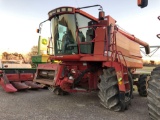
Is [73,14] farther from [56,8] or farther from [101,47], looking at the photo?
[101,47]

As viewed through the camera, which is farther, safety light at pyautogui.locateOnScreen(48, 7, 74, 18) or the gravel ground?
safety light at pyautogui.locateOnScreen(48, 7, 74, 18)

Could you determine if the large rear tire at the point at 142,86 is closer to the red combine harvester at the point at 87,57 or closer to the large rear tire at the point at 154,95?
the red combine harvester at the point at 87,57

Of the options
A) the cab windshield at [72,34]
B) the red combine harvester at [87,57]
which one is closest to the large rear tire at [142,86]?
the red combine harvester at [87,57]

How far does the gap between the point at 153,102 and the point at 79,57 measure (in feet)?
9.76

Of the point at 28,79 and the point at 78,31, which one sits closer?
the point at 78,31

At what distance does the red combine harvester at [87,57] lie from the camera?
5691mm

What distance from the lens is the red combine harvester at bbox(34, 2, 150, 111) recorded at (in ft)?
18.7

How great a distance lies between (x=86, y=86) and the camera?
7008mm

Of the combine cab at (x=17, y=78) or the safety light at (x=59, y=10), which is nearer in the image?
the safety light at (x=59, y=10)

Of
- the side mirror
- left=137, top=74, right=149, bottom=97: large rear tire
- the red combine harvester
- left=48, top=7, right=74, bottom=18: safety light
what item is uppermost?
left=48, top=7, right=74, bottom=18: safety light

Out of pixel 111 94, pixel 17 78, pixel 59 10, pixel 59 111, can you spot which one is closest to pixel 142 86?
pixel 111 94

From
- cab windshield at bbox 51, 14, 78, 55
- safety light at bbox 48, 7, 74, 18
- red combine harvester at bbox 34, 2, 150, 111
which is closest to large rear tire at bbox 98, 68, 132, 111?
red combine harvester at bbox 34, 2, 150, 111

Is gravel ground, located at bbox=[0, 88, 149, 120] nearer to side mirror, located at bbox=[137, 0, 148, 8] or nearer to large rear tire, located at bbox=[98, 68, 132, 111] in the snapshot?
large rear tire, located at bbox=[98, 68, 132, 111]

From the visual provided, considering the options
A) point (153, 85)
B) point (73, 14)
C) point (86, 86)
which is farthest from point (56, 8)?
point (153, 85)
